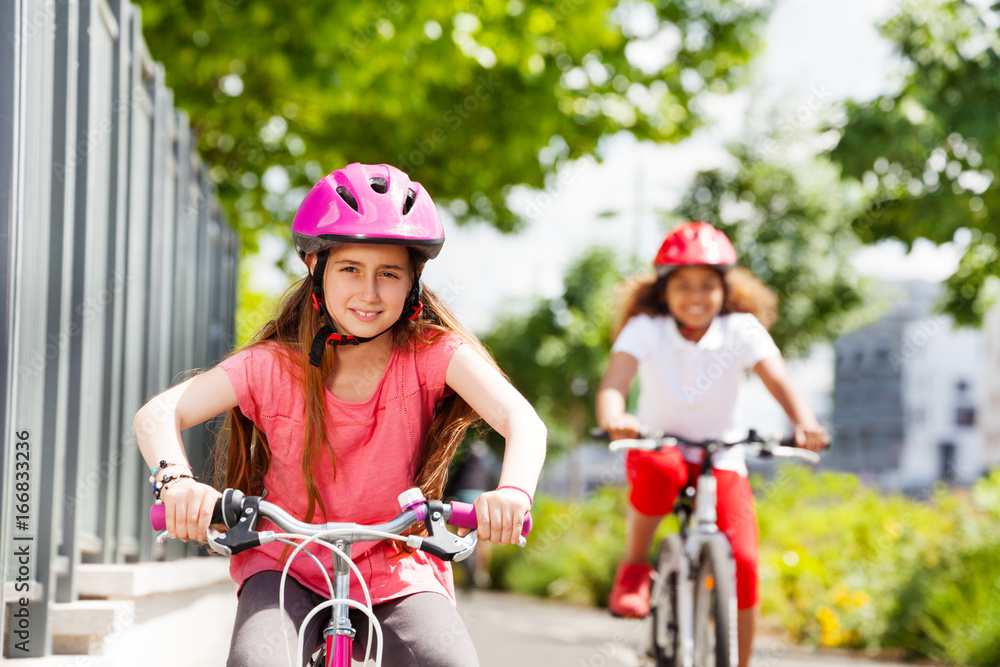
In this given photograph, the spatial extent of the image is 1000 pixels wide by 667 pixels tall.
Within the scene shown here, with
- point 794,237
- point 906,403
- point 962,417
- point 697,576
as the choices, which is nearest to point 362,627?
point 697,576

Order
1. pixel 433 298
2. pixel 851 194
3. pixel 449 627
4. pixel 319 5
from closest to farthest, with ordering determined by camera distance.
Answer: pixel 449 627 < pixel 433 298 < pixel 319 5 < pixel 851 194

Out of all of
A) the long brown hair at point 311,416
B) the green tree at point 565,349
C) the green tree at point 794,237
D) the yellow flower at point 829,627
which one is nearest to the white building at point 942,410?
the green tree at point 565,349

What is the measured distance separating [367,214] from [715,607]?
2.07 metres

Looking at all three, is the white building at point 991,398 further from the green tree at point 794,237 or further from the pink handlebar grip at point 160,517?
the pink handlebar grip at point 160,517

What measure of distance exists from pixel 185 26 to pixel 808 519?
718 centimetres

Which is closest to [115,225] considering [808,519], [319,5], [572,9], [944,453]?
[319,5]

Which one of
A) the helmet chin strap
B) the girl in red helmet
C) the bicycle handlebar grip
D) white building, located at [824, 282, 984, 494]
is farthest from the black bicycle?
Answer: white building, located at [824, 282, 984, 494]

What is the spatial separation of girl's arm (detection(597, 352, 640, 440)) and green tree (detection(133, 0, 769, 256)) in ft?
14.1

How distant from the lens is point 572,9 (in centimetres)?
892

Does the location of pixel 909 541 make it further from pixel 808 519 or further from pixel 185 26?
pixel 185 26

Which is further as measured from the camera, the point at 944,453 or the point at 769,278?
the point at 944,453

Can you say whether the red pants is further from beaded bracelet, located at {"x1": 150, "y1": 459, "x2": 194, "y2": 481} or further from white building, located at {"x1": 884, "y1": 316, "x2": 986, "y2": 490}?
white building, located at {"x1": 884, "y1": 316, "x2": 986, "y2": 490}

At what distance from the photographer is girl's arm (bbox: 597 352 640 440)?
389 cm

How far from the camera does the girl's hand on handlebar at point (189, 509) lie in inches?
77.6
